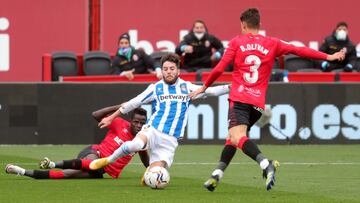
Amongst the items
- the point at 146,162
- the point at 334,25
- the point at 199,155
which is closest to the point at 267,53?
the point at 146,162

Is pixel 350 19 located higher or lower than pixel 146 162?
higher

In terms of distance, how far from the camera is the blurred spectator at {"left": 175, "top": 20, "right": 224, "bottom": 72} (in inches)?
917

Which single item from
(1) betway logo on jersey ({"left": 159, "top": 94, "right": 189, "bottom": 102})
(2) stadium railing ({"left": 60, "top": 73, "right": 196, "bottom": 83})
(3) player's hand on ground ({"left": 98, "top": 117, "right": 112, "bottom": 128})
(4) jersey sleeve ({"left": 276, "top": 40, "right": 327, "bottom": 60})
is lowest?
(3) player's hand on ground ({"left": 98, "top": 117, "right": 112, "bottom": 128})

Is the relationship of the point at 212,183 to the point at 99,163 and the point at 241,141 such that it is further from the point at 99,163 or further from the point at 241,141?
the point at 99,163

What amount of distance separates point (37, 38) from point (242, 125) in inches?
565

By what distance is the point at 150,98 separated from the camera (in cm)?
1362

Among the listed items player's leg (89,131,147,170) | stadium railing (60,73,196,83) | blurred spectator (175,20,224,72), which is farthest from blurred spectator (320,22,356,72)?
player's leg (89,131,147,170)

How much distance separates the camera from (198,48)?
23484mm

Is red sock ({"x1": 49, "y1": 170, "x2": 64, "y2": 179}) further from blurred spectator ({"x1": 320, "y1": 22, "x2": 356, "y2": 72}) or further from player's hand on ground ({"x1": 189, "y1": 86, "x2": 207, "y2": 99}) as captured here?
blurred spectator ({"x1": 320, "y1": 22, "x2": 356, "y2": 72})

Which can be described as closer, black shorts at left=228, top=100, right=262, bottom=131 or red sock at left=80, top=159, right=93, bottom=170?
black shorts at left=228, top=100, right=262, bottom=131

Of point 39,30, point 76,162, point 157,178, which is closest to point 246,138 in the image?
point 157,178

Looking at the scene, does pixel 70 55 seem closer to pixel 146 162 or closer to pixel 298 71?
pixel 298 71

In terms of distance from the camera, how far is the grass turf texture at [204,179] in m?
12.1

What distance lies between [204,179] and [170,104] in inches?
60.9
